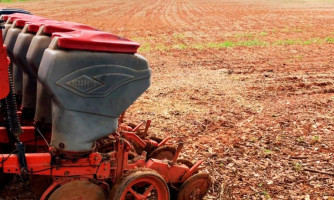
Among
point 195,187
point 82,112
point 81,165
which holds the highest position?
point 82,112

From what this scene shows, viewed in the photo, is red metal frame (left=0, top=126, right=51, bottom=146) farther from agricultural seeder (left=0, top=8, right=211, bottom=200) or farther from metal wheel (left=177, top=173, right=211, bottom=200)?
metal wheel (left=177, top=173, right=211, bottom=200)

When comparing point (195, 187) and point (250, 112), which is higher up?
point (195, 187)

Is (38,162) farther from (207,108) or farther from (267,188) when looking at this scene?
(207,108)

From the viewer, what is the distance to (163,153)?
4.89 m

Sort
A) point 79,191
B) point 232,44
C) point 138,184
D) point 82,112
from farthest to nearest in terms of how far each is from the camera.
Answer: point 232,44
point 138,184
point 79,191
point 82,112

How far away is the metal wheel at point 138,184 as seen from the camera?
351 centimetres

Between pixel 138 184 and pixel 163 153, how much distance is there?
42.8 inches

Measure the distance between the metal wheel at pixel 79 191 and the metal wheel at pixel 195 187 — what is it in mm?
995

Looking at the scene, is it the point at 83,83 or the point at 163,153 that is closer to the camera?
the point at 83,83

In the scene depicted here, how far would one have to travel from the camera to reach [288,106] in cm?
771

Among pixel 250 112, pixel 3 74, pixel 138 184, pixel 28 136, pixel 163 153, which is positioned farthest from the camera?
pixel 250 112

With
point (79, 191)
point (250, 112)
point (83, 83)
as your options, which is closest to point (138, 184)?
point (79, 191)

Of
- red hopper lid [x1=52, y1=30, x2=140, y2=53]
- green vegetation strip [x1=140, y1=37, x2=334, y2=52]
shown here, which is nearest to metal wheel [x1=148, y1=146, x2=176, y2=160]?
red hopper lid [x1=52, y1=30, x2=140, y2=53]

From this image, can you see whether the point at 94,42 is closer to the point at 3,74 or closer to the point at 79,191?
the point at 3,74
